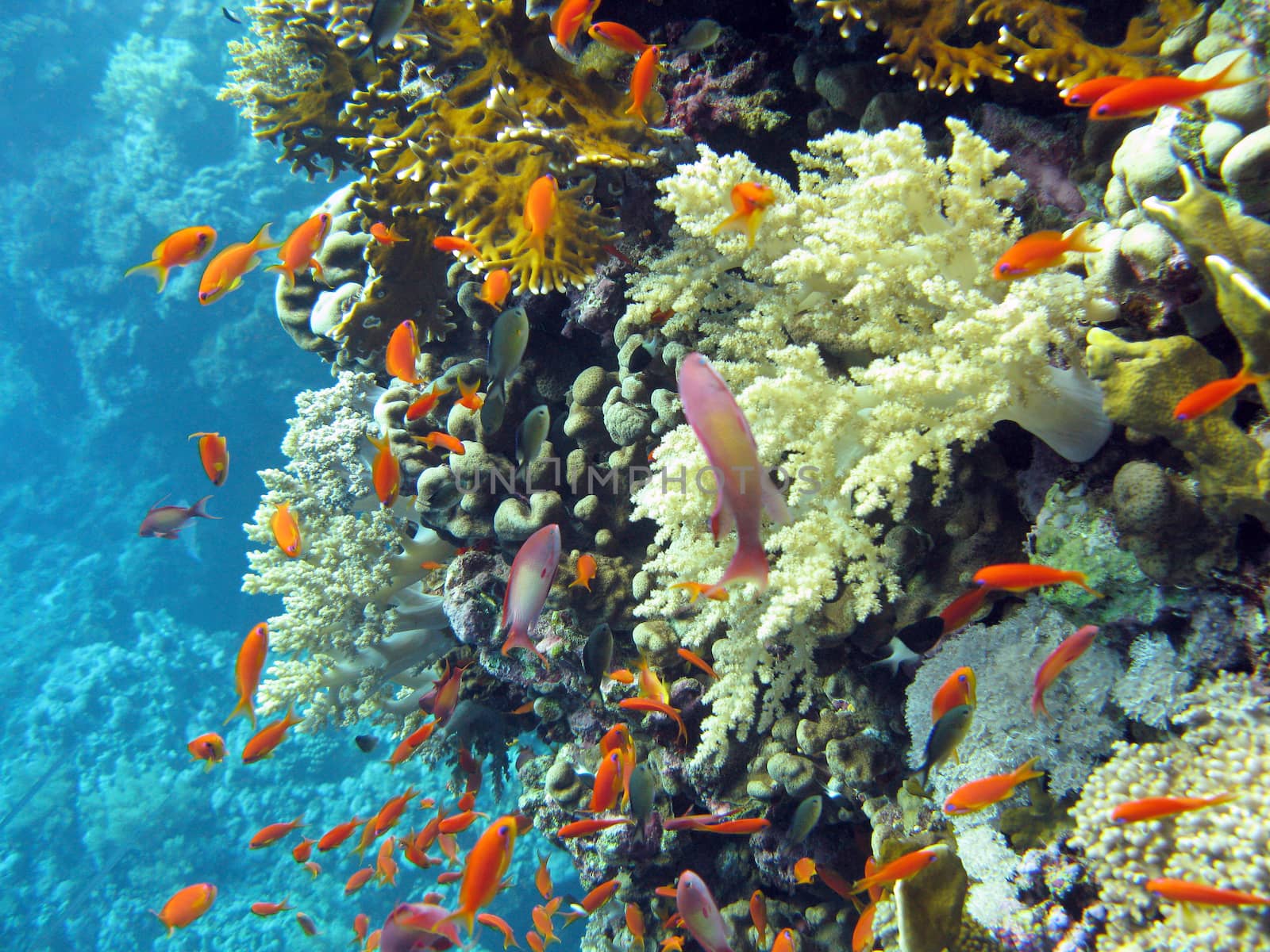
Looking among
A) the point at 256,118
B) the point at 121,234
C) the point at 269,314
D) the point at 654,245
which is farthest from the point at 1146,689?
the point at 121,234

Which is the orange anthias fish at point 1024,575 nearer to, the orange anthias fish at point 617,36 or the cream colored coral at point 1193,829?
the cream colored coral at point 1193,829

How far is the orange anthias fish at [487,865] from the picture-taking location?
8.86 ft

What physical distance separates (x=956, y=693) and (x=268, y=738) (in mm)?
4532

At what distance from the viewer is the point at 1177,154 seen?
77.4 inches

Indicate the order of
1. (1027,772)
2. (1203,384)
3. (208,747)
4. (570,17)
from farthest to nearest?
(208,747), (570,17), (1027,772), (1203,384)

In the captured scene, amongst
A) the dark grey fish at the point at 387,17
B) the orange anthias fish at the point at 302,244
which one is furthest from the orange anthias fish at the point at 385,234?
the dark grey fish at the point at 387,17

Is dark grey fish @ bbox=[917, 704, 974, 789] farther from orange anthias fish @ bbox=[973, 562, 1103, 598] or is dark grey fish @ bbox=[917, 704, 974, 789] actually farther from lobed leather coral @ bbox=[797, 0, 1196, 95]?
lobed leather coral @ bbox=[797, 0, 1196, 95]

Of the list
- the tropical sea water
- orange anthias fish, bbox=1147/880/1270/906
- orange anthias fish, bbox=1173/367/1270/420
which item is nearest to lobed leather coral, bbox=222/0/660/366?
orange anthias fish, bbox=1173/367/1270/420

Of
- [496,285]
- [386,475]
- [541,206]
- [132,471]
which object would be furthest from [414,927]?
[132,471]

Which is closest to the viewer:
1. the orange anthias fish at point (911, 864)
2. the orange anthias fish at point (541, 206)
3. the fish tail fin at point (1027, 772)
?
the fish tail fin at point (1027, 772)

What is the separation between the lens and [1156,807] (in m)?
1.67

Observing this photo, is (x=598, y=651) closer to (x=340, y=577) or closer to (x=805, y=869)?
(x=805, y=869)

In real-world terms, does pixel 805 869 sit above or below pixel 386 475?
below

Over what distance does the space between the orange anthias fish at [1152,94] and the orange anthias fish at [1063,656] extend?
159 cm
